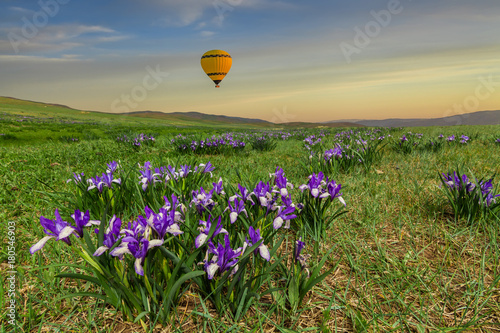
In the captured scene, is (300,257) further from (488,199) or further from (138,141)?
(138,141)

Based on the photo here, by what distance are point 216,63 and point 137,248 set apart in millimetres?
33331

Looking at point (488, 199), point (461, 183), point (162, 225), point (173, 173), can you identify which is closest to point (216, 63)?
point (173, 173)

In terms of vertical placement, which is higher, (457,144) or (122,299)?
(457,144)

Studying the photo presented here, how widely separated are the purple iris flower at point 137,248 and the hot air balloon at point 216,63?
33.2 metres

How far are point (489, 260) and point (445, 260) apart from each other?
391 mm

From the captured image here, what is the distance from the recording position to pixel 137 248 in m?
1.51

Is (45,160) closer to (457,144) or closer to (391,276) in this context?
(391,276)

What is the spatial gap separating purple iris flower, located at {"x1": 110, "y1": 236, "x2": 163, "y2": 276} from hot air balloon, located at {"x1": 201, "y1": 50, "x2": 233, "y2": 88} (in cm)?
3324

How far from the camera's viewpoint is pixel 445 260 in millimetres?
2416

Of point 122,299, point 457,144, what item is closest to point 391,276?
point 122,299

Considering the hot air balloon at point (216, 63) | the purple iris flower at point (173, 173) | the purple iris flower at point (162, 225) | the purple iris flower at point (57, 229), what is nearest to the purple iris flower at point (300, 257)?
the purple iris flower at point (162, 225)

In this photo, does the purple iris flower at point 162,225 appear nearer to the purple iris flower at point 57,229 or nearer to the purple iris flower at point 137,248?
the purple iris flower at point 137,248

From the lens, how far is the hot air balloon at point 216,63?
3184 cm

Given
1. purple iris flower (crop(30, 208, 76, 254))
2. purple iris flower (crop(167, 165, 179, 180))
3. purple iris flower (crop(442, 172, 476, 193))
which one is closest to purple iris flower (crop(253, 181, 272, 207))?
purple iris flower (crop(30, 208, 76, 254))
